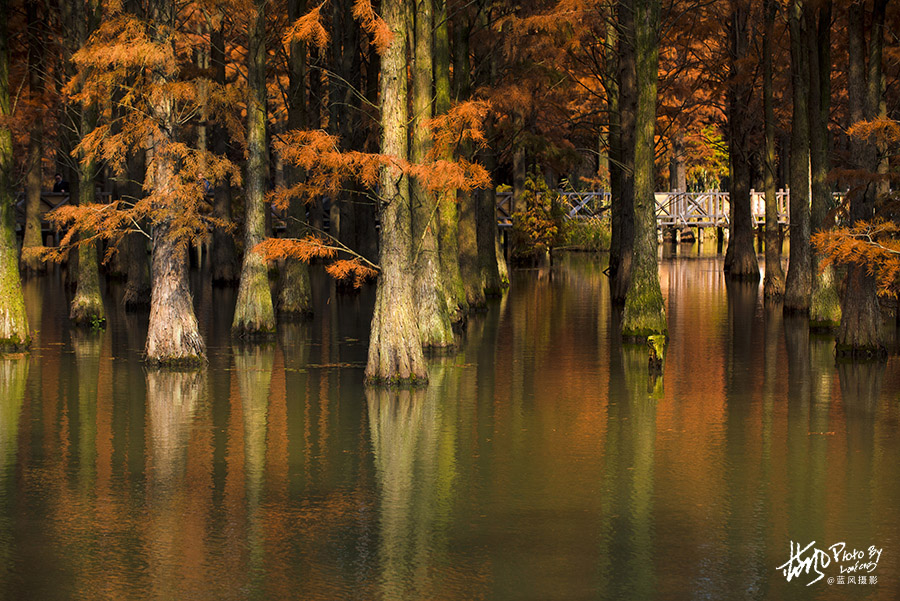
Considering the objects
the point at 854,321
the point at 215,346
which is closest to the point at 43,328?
the point at 215,346

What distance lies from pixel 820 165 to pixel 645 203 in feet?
15.7

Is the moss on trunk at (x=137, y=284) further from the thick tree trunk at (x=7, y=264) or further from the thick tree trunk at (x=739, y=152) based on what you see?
the thick tree trunk at (x=739, y=152)

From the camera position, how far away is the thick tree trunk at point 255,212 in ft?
88.9

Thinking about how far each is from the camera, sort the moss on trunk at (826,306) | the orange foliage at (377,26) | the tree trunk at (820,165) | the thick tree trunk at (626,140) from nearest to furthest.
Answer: the orange foliage at (377,26) < the tree trunk at (820,165) < the moss on trunk at (826,306) < the thick tree trunk at (626,140)

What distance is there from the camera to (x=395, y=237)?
20188mm

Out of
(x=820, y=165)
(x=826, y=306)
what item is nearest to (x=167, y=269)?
(x=826, y=306)

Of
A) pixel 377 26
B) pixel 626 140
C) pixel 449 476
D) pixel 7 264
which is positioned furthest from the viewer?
pixel 626 140

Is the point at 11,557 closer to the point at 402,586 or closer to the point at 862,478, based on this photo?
the point at 402,586

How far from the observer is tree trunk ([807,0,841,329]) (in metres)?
27.6

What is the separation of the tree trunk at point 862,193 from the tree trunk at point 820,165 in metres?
3.39

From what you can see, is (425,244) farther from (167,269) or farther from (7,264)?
(7,264)

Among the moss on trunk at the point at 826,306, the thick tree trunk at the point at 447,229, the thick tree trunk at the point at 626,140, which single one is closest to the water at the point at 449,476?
the moss on trunk at the point at 826,306

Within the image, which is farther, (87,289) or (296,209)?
(296,209)

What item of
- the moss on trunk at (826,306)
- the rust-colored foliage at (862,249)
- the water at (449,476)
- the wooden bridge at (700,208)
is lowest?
the water at (449,476)
